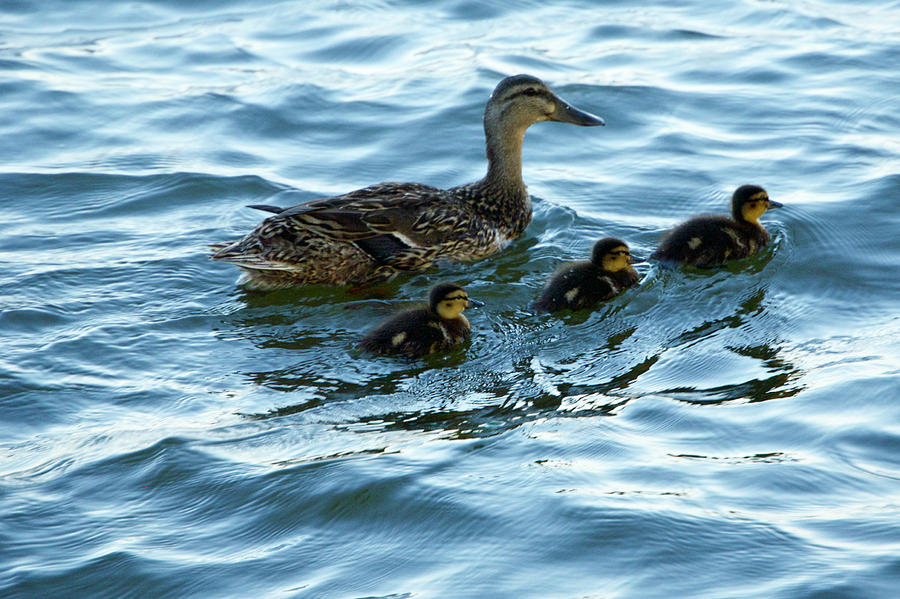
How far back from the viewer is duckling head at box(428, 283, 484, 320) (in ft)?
18.2

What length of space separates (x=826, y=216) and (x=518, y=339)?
2.39 m

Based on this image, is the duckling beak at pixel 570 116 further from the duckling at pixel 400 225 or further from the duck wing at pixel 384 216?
the duck wing at pixel 384 216

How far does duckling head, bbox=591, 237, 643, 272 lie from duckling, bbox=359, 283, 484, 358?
733 mm

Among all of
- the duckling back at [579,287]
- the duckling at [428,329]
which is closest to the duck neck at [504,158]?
the duckling back at [579,287]

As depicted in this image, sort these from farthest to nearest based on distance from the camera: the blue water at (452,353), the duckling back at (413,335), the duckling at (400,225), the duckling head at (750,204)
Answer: the duckling head at (750,204) → the duckling at (400,225) → the duckling back at (413,335) → the blue water at (452,353)

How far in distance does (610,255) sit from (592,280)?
6.8 inches

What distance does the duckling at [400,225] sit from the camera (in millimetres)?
6145

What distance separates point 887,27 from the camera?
10461mm

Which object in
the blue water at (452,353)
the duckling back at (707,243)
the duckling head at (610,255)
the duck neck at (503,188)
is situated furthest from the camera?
the duck neck at (503,188)

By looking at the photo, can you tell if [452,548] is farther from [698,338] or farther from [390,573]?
[698,338]

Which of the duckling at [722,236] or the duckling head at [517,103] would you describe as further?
the duckling head at [517,103]

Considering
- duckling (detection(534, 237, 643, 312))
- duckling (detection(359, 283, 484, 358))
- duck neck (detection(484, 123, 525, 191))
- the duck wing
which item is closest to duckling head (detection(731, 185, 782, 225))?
duckling (detection(534, 237, 643, 312))

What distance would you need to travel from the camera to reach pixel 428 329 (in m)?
5.44

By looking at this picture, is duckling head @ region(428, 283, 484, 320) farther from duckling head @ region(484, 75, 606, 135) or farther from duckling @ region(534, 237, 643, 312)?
duckling head @ region(484, 75, 606, 135)
